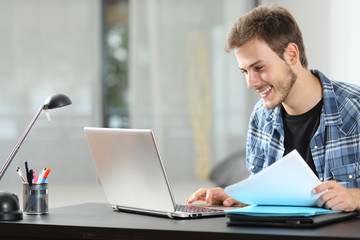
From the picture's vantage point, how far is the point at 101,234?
1.43m

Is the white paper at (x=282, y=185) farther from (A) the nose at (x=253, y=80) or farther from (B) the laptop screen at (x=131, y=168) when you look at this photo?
(A) the nose at (x=253, y=80)

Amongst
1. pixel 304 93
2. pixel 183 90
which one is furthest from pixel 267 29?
pixel 183 90

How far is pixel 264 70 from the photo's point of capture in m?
2.00

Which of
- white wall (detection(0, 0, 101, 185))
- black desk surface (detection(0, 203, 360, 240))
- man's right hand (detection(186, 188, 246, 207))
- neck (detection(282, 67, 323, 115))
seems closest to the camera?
black desk surface (detection(0, 203, 360, 240))

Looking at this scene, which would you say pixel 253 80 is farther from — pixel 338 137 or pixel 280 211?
pixel 280 211

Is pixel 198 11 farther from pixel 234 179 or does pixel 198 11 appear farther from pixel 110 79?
pixel 234 179

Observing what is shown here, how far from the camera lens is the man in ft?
6.48

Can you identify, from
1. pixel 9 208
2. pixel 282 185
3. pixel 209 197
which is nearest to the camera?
pixel 282 185

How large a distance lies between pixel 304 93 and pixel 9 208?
1.03 m

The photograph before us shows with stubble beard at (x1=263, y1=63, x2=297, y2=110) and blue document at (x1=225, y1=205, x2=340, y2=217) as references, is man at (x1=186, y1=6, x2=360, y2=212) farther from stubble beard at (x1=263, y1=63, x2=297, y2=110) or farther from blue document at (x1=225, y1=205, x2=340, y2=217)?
blue document at (x1=225, y1=205, x2=340, y2=217)

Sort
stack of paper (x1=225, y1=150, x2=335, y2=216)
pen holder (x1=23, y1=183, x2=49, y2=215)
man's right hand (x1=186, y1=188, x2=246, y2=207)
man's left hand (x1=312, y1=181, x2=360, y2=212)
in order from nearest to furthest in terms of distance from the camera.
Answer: stack of paper (x1=225, y1=150, x2=335, y2=216) → man's left hand (x1=312, y1=181, x2=360, y2=212) → pen holder (x1=23, y1=183, x2=49, y2=215) → man's right hand (x1=186, y1=188, x2=246, y2=207)

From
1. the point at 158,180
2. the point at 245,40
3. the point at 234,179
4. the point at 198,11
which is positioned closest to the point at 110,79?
the point at 198,11

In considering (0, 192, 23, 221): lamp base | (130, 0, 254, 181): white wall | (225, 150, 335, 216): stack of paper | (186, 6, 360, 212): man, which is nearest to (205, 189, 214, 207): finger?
(186, 6, 360, 212): man

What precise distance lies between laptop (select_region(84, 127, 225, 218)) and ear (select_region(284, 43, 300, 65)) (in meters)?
0.64
